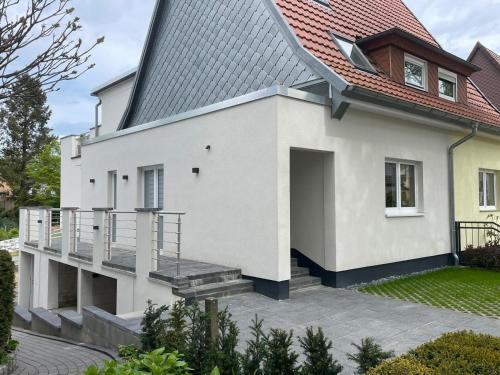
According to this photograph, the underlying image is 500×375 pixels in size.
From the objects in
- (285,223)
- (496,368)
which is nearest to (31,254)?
(285,223)

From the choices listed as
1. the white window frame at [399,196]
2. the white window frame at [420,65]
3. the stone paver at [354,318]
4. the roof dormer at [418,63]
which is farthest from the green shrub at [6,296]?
the white window frame at [420,65]

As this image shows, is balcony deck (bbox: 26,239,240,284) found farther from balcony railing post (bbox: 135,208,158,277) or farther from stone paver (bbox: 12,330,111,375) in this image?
stone paver (bbox: 12,330,111,375)

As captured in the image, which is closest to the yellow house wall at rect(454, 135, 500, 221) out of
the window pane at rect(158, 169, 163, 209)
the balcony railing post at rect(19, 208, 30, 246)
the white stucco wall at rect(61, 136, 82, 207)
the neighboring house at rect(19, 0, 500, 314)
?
the neighboring house at rect(19, 0, 500, 314)

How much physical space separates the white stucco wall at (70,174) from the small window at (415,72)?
14826mm

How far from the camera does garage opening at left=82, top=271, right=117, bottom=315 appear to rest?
34.5ft

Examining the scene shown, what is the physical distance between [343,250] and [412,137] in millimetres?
3769

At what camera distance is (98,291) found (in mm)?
10961

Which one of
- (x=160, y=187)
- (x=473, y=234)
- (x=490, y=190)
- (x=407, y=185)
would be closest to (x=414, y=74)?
(x=407, y=185)

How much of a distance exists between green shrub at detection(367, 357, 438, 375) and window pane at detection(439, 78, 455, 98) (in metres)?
11.2

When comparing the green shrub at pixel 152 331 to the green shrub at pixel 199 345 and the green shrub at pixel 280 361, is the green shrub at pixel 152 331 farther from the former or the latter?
the green shrub at pixel 280 361

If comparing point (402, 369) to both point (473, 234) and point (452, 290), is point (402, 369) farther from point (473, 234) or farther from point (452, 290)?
point (473, 234)

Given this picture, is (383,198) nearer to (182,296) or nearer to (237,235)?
(237,235)

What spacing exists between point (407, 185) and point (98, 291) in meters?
8.38

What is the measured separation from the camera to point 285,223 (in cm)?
749
